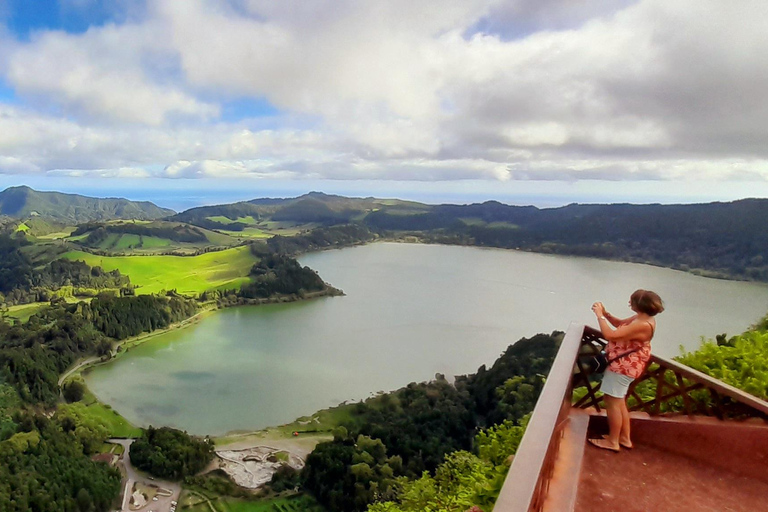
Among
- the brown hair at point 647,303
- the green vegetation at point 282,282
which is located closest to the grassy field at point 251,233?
the green vegetation at point 282,282

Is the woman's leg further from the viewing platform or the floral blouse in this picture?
the floral blouse

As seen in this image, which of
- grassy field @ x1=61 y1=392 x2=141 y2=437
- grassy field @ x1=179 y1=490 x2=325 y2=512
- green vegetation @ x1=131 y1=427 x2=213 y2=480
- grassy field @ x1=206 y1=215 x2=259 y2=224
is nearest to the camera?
grassy field @ x1=179 y1=490 x2=325 y2=512

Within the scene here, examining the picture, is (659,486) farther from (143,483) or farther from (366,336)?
(366,336)

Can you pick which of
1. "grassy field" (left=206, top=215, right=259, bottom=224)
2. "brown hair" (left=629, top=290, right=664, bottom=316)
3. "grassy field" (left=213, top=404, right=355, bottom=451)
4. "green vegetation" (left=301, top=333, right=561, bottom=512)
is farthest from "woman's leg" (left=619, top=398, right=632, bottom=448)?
"grassy field" (left=206, top=215, right=259, bottom=224)

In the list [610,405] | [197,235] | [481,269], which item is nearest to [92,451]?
[610,405]

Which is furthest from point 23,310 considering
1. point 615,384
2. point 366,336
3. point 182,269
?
point 615,384

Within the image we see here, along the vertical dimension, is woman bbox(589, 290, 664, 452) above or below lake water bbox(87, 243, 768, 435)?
above

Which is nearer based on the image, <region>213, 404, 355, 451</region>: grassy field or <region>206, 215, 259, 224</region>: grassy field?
<region>213, 404, 355, 451</region>: grassy field
